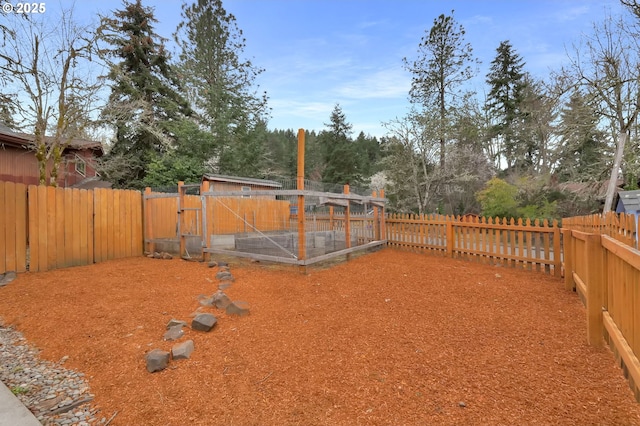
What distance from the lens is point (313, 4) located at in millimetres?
9609

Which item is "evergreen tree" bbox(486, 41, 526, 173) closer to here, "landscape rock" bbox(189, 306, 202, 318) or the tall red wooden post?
the tall red wooden post

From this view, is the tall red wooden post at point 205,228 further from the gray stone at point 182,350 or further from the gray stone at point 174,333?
the gray stone at point 182,350

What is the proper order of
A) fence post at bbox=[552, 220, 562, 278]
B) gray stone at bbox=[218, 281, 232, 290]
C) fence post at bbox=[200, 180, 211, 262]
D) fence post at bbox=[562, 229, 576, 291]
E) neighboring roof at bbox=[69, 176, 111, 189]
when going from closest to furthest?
fence post at bbox=[562, 229, 576, 291]
gray stone at bbox=[218, 281, 232, 290]
fence post at bbox=[552, 220, 562, 278]
fence post at bbox=[200, 180, 211, 262]
neighboring roof at bbox=[69, 176, 111, 189]

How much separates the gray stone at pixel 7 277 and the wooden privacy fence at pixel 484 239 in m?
8.88

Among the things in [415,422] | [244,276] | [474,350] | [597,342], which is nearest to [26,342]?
[244,276]

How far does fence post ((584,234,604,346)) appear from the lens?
114 inches

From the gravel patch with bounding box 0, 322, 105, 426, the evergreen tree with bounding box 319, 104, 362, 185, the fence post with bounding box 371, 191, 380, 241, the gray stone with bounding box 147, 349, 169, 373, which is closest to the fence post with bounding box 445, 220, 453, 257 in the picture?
the fence post with bounding box 371, 191, 380, 241

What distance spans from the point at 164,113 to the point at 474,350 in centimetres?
1979

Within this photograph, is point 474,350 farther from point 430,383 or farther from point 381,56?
point 381,56

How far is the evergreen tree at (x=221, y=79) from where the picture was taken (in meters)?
20.2

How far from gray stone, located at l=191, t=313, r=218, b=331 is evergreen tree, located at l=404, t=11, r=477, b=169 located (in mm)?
17859

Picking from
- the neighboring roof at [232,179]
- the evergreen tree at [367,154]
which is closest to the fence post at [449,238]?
the neighboring roof at [232,179]

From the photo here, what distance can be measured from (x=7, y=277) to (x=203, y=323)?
496cm

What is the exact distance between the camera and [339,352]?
9.68 feet
